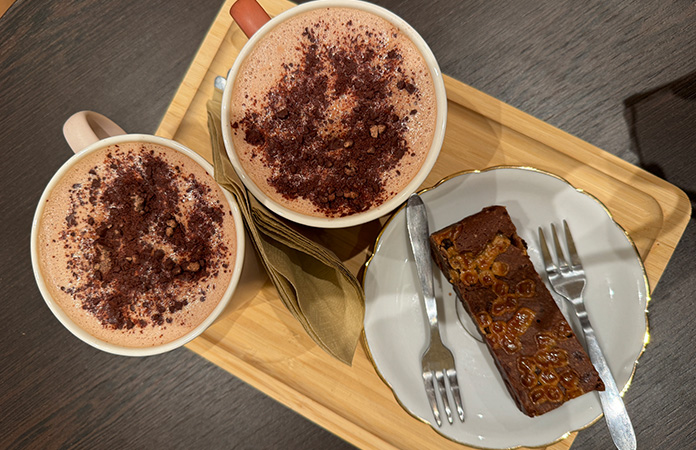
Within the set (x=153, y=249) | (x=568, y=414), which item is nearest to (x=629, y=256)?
(x=568, y=414)

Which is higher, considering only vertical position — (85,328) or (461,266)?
(85,328)

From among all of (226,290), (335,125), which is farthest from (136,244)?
(335,125)

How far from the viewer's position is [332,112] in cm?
87

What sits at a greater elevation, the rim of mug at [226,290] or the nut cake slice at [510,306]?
the rim of mug at [226,290]

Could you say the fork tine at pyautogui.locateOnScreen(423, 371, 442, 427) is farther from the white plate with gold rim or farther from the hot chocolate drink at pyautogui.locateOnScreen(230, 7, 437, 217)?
the hot chocolate drink at pyautogui.locateOnScreen(230, 7, 437, 217)

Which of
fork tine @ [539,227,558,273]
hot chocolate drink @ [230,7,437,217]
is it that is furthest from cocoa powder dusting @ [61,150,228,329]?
fork tine @ [539,227,558,273]

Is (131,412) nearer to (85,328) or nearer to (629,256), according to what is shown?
(85,328)

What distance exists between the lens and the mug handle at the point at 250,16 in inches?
35.9

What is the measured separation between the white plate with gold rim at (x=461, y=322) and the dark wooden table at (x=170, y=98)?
0.31 meters

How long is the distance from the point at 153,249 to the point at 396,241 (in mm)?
550

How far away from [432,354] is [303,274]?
1.27ft

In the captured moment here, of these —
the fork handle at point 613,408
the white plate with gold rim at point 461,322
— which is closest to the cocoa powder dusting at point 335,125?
the white plate with gold rim at point 461,322

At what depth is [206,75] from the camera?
1186 mm

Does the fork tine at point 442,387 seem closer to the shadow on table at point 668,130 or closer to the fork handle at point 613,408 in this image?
the fork handle at point 613,408
